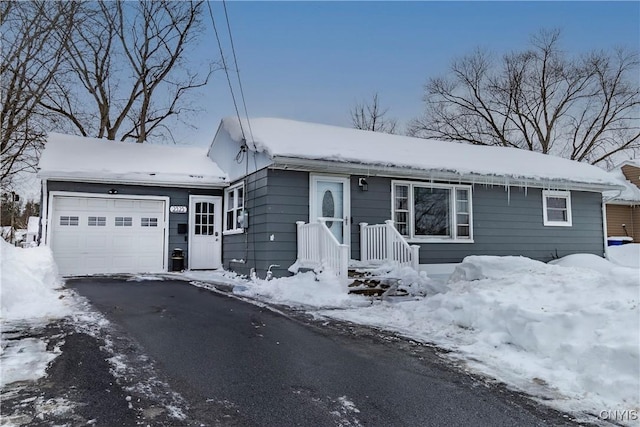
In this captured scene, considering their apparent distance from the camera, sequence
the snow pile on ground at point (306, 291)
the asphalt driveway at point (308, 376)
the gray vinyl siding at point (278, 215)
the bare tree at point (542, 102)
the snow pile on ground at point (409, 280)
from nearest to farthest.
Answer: the asphalt driveway at point (308, 376), the snow pile on ground at point (306, 291), the snow pile on ground at point (409, 280), the gray vinyl siding at point (278, 215), the bare tree at point (542, 102)

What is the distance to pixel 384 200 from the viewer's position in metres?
11.3

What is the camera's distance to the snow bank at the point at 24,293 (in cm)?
632

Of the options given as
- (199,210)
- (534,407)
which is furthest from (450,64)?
(534,407)

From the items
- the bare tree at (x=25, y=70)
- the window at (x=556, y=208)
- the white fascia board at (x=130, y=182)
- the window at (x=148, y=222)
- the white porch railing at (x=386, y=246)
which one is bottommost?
the white porch railing at (x=386, y=246)

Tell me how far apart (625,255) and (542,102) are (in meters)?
18.4

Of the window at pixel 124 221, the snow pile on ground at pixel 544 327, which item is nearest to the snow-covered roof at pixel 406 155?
the window at pixel 124 221

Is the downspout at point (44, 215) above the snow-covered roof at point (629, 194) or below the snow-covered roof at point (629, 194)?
below

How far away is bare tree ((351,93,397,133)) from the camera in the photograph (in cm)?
3198

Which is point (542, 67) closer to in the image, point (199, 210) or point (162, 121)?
point (162, 121)

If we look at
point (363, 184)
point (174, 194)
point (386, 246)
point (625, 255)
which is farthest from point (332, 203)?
point (625, 255)

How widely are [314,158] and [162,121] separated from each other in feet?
59.8

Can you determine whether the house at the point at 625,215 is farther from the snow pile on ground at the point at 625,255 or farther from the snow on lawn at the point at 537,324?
the snow on lawn at the point at 537,324

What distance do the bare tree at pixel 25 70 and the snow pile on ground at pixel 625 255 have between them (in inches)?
818

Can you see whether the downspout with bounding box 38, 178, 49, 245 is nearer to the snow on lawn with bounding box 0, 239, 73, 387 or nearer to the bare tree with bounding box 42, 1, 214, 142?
the snow on lawn with bounding box 0, 239, 73, 387
